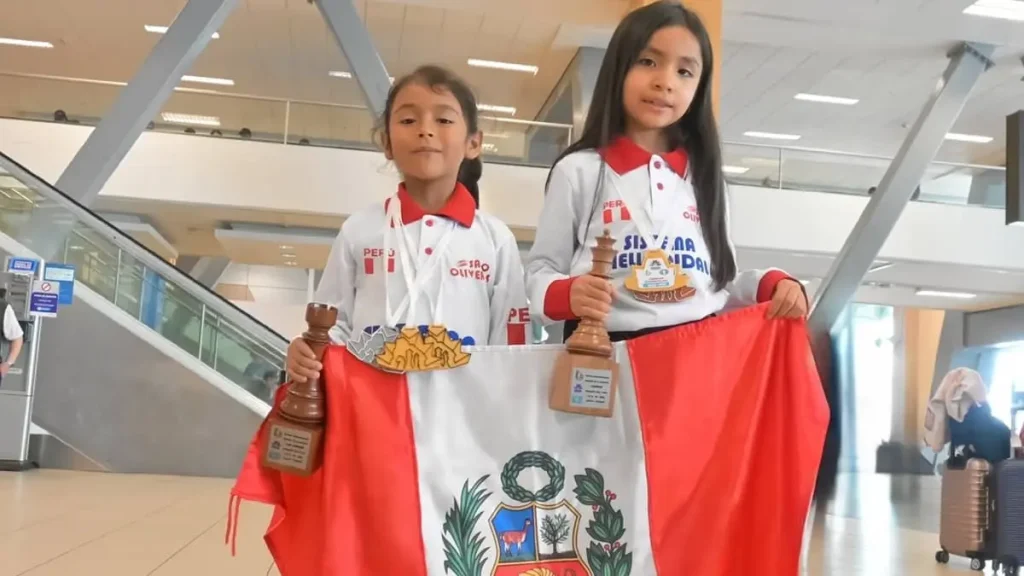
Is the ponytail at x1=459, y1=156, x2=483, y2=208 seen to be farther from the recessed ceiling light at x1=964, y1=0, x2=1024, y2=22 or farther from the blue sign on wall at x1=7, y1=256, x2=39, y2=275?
the recessed ceiling light at x1=964, y1=0, x2=1024, y2=22

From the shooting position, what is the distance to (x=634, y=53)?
1.98m

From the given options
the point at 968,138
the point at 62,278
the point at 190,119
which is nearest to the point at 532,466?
the point at 62,278

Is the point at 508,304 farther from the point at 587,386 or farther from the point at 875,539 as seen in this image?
the point at 875,539

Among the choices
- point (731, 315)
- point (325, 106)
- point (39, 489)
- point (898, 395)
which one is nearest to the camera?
point (731, 315)

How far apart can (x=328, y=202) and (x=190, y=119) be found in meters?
3.79

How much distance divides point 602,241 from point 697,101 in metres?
0.56

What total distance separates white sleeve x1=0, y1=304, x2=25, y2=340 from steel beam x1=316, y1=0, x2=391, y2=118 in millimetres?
4374

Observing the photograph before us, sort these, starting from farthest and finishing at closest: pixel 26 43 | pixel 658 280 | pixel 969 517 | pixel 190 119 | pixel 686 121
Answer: pixel 190 119 → pixel 26 43 → pixel 969 517 → pixel 686 121 → pixel 658 280

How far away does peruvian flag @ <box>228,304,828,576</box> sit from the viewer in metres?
1.72

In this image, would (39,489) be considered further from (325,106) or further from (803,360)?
(325,106)

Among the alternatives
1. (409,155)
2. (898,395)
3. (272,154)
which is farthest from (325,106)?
(898,395)

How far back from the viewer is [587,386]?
170 cm

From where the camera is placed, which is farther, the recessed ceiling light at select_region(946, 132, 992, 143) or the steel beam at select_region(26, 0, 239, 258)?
the recessed ceiling light at select_region(946, 132, 992, 143)

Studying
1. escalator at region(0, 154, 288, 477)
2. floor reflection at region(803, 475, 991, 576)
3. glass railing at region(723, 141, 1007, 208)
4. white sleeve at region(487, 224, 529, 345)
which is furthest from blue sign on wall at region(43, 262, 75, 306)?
glass railing at region(723, 141, 1007, 208)
